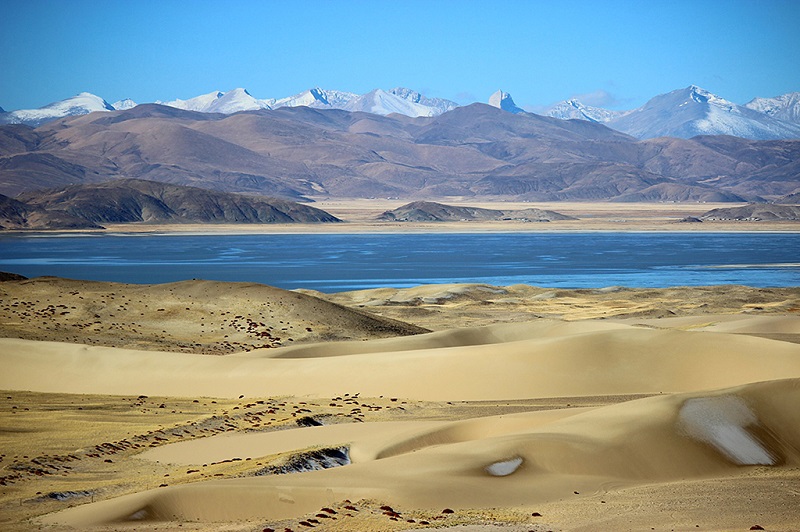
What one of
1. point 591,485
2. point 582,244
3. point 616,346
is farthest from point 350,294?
point 582,244

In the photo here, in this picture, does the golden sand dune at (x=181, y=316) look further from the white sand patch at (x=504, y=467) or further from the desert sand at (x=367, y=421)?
the white sand patch at (x=504, y=467)

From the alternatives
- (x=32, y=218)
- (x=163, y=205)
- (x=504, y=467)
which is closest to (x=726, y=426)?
(x=504, y=467)

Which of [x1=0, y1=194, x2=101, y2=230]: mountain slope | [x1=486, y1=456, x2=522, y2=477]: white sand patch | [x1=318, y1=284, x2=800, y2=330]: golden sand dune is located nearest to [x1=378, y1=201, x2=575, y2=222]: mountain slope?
[x1=0, y1=194, x2=101, y2=230]: mountain slope

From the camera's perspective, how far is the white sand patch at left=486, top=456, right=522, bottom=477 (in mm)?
12203

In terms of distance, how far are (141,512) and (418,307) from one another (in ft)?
117

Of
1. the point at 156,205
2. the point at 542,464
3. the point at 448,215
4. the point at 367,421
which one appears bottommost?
the point at 367,421

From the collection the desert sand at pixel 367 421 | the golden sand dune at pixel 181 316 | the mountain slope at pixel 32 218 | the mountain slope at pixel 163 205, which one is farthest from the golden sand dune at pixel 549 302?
the mountain slope at pixel 163 205

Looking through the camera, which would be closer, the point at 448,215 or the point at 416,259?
A: the point at 416,259

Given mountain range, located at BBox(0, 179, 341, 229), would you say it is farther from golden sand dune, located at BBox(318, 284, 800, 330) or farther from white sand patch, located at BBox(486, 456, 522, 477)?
white sand patch, located at BBox(486, 456, 522, 477)

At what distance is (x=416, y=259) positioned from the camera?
8131 centimetres

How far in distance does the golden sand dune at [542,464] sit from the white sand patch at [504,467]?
0.6 inches

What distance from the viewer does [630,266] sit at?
7300 centimetres

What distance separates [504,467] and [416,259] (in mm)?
68990

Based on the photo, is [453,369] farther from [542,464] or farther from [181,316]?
[181,316]
